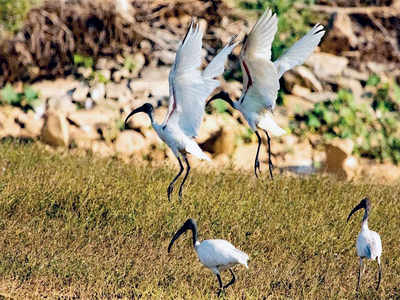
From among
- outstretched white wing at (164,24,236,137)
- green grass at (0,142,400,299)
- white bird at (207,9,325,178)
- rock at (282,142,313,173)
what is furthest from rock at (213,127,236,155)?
outstretched white wing at (164,24,236,137)

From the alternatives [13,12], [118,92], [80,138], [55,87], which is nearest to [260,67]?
[80,138]

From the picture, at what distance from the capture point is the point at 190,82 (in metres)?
6.01

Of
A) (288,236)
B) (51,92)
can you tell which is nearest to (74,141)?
(51,92)

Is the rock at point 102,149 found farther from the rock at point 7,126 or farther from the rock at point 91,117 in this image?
the rock at point 7,126

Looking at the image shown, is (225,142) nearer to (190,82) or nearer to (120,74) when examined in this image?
(120,74)

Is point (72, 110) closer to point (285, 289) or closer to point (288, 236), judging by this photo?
point (288, 236)

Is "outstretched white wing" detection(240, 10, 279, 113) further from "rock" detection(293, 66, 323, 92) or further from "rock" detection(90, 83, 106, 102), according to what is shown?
"rock" detection(293, 66, 323, 92)

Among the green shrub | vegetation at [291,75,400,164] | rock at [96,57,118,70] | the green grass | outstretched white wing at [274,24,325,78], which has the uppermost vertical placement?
outstretched white wing at [274,24,325,78]

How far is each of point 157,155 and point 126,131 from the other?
487mm

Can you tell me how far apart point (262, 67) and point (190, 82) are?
728 millimetres

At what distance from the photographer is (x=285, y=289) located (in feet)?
19.4

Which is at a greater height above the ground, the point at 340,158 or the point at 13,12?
the point at 13,12

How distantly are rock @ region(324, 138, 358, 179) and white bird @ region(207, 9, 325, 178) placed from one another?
10.3ft

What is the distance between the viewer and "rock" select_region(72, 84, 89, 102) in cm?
1053
